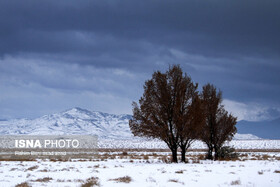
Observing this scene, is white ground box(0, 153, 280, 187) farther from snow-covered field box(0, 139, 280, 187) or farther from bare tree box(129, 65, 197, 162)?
bare tree box(129, 65, 197, 162)

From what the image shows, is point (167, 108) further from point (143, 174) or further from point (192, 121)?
point (143, 174)

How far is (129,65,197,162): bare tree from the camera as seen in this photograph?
30.6 metres

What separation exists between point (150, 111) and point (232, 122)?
44.8ft

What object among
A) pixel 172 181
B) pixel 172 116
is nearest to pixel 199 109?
pixel 172 116

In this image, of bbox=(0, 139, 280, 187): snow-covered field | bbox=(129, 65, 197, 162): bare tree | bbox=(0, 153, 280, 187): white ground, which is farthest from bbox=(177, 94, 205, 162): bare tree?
bbox=(0, 153, 280, 187): white ground

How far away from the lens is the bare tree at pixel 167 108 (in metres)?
30.6

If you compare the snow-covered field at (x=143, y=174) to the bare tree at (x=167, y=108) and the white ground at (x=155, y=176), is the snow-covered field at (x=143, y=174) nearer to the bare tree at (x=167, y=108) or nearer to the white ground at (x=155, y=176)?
the white ground at (x=155, y=176)

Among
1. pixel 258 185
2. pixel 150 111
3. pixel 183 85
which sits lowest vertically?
pixel 258 185

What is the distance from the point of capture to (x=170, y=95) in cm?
3141

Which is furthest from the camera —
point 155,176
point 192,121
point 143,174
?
point 192,121

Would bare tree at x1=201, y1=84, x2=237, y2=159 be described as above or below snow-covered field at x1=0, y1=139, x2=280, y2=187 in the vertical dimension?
above

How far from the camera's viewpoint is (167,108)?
31.2 meters

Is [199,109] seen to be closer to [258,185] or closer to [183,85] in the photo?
[183,85]

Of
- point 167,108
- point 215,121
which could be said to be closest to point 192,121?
point 167,108
